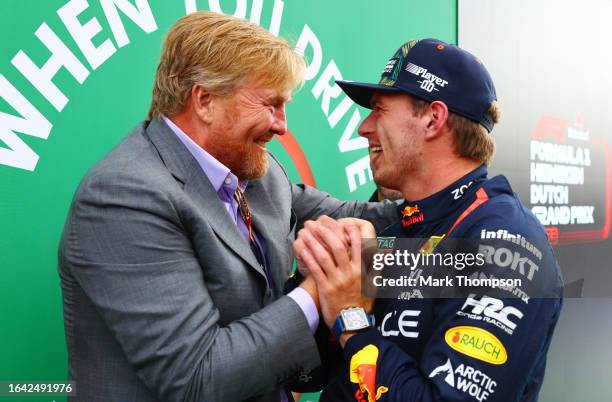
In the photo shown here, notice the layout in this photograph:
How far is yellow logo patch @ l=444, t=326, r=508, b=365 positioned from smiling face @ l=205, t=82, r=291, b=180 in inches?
22.9

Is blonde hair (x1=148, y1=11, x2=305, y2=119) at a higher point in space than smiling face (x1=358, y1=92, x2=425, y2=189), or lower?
higher

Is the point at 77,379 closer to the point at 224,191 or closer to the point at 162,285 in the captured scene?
the point at 162,285

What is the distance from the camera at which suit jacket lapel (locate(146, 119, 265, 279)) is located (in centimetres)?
120

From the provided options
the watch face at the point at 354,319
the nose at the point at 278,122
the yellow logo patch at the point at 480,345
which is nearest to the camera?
the yellow logo patch at the point at 480,345

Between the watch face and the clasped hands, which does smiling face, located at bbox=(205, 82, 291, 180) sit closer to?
the clasped hands

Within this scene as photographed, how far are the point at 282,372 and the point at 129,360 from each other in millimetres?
267

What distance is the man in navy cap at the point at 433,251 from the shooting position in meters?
1.05

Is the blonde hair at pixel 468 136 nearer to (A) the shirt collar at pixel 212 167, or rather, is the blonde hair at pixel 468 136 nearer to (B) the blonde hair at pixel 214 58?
(B) the blonde hair at pixel 214 58

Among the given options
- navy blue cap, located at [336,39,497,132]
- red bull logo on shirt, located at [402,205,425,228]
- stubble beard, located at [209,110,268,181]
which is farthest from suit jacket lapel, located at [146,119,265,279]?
navy blue cap, located at [336,39,497,132]

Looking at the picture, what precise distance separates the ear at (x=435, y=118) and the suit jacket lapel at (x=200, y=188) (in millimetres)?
455

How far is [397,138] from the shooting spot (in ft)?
4.50

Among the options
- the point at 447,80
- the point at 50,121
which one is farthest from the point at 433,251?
the point at 50,121
